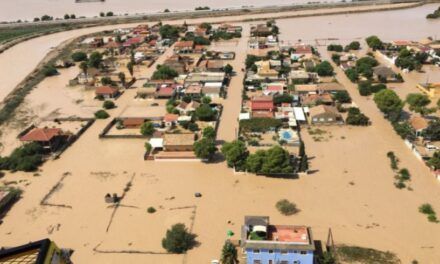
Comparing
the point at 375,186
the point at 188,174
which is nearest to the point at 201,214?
the point at 188,174

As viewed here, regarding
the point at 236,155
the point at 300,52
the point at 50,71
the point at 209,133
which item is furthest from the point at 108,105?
the point at 300,52

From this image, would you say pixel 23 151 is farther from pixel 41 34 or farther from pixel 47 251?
pixel 41 34

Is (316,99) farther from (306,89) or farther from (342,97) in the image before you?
(306,89)

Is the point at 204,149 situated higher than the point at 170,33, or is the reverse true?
the point at 170,33

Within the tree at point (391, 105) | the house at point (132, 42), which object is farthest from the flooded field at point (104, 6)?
the tree at point (391, 105)

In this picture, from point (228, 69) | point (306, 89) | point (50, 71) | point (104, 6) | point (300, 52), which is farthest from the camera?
point (104, 6)

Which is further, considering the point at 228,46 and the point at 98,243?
the point at 228,46

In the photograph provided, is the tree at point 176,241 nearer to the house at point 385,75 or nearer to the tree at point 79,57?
the house at point 385,75
